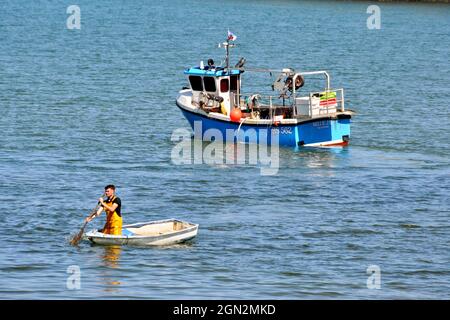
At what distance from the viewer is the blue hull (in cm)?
4666

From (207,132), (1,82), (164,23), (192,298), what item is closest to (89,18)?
(164,23)

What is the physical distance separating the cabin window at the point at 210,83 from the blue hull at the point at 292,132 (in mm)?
1444

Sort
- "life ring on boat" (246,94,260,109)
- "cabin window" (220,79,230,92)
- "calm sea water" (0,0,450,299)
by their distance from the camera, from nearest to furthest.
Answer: "calm sea water" (0,0,450,299), "life ring on boat" (246,94,260,109), "cabin window" (220,79,230,92)

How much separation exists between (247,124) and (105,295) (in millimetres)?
19447

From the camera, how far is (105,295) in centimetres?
2803

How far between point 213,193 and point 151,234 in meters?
8.24

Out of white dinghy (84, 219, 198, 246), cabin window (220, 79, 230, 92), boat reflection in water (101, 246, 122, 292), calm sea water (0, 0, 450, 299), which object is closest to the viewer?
boat reflection in water (101, 246, 122, 292)

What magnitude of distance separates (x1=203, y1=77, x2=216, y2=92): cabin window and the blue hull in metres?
1.44

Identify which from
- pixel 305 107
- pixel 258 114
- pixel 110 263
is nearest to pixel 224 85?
pixel 258 114

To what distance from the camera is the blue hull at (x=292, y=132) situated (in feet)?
153

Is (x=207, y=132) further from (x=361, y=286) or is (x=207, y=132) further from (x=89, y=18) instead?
(x=89, y=18)

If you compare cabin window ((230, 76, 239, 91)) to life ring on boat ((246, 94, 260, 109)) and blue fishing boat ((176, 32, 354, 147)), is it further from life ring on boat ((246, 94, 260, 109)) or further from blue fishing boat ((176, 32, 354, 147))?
life ring on boat ((246, 94, 260, 109))

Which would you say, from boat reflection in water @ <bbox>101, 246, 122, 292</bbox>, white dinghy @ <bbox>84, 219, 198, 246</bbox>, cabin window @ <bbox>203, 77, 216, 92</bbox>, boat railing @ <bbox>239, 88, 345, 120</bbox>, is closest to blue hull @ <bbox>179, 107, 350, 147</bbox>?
boat railing @ <bbox>239, 88, 345, 120</bbox>

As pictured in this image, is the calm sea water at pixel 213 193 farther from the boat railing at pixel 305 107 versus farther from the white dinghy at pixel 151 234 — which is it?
the boat railing at pixel 305 107
